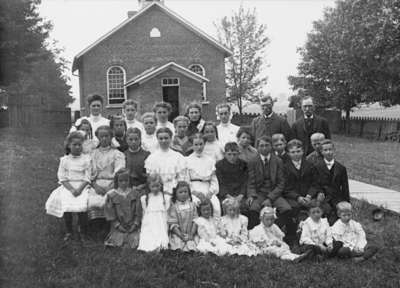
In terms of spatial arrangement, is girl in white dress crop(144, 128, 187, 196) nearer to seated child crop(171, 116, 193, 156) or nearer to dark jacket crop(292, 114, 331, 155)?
seated child crop(171, 116, 193, 156)

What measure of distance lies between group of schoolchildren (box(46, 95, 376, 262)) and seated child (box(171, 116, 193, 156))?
0.02 meters

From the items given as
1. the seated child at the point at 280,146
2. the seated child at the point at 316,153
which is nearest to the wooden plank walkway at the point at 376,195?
the seated child at the point at 316,153

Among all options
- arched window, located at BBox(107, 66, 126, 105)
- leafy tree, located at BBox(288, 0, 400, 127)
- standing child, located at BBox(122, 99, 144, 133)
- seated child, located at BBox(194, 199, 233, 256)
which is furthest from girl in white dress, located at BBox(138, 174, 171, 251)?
arched window, located at BBox(107, 66, 126, 105)

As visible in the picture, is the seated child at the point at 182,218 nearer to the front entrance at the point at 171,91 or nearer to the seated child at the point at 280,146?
the seated child at the point at 280,146

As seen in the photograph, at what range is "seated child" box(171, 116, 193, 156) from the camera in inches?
277

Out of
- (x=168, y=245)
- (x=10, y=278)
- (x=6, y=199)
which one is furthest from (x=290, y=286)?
(x=6, y=199)

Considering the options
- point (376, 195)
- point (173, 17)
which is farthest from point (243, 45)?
point (376, 195)

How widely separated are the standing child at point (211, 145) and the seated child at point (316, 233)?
164 centimetres

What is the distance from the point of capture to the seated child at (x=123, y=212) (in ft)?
20.0

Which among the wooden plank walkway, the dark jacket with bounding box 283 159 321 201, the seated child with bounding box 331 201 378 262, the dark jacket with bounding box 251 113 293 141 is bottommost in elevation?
the wooden plank walkway

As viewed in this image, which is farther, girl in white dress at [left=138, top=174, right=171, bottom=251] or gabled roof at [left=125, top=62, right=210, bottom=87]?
gabled roof at [left=125, top=62, right=210, bottom=87]

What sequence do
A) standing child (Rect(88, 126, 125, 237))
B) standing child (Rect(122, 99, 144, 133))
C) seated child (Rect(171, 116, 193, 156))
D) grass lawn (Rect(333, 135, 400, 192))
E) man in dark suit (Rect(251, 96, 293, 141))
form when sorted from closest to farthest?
1. standing child (Rect(88, 126, 125, 237))
2. seated child (Rect(171, 116, 193, 156))
3. standing child (Rect(122, 99, 144, 133))
4. man in dark suit (Rect(251, 96, 293, 141))
5. grass lawn (Rect(333, 135, 400, 192))

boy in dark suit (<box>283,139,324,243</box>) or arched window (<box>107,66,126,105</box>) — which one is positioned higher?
arched window (<box>107,66,126,105</box>)

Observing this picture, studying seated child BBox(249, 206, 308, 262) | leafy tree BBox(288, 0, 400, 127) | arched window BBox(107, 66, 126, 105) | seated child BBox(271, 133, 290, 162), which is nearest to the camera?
seated child BBox(249, 206, 308, 262)
